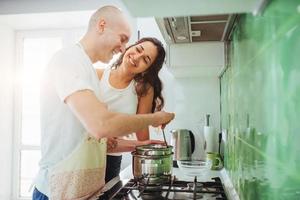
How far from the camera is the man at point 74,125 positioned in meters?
0.89

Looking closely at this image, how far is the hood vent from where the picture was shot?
853 millimetres

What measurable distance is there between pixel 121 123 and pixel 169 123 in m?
0.77

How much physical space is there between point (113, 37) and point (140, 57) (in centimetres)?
35

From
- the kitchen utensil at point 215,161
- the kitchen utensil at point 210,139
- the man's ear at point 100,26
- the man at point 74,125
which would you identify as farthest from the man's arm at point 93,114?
the kitchen utensil at point 210,139

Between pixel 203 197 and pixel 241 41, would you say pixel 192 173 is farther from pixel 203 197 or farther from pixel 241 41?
pixel 241 41

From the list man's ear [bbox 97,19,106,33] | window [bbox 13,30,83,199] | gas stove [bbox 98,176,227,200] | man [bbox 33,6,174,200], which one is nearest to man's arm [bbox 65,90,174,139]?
man [bbox 33,6,174,200]

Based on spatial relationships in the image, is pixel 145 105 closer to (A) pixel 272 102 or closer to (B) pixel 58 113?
→ (B) pixel 58 113

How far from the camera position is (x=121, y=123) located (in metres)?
0.95

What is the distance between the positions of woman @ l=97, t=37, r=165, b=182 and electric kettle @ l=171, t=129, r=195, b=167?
0.60 ft

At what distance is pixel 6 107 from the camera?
2293 mm

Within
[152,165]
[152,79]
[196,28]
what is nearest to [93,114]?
[152,165]

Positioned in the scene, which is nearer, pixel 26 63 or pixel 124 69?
pixel 124 69

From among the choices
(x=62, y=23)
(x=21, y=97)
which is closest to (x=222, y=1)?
(x=62, y=23)

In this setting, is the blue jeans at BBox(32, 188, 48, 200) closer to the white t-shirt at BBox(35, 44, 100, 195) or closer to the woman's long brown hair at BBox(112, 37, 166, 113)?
the white t-shirt at BBox(35, 44, 100, 195)
